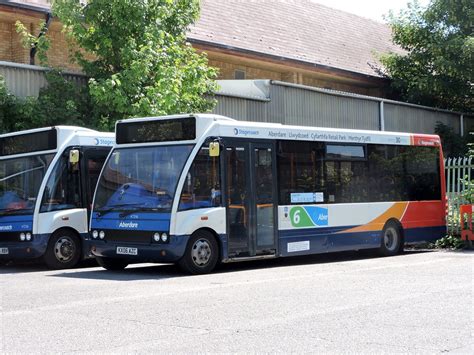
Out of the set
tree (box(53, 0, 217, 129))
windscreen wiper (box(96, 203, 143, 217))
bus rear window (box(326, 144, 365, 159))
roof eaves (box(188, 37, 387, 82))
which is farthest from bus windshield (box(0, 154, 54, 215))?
roof eaves (box(188, 37, 387, 82))

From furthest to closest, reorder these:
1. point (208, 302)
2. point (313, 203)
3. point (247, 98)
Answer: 1. point (247, 98)
2. point (313, 203)
3. point (208, 302)

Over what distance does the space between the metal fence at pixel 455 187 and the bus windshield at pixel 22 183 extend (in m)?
9.98

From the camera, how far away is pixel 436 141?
19156mm

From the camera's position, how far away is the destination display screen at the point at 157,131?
13320mm

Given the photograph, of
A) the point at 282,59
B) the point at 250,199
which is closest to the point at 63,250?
the point at 250,199

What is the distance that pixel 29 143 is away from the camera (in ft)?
50.2

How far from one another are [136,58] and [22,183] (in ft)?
17.3

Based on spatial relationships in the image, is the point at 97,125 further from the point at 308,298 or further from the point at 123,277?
the point at 308,298

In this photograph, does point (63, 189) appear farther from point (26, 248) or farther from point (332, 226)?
point (332, 226)

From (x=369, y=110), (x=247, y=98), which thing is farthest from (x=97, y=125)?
(x=369, y=110)

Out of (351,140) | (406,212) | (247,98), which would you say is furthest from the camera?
(247,98)

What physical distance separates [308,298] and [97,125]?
34.1 feet

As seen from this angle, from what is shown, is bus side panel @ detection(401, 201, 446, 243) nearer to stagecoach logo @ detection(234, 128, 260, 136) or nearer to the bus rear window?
the bus rear window

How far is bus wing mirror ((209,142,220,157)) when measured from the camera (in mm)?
13117
